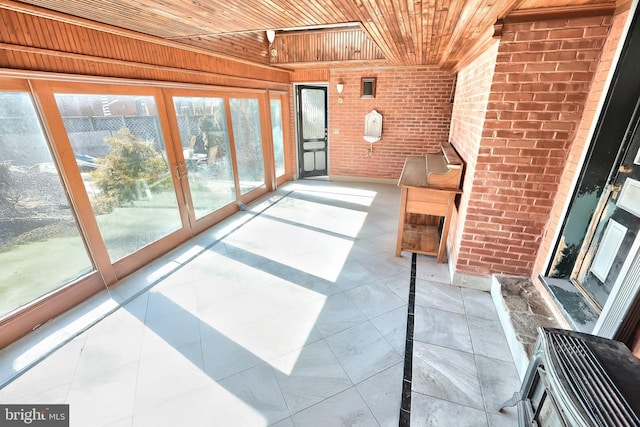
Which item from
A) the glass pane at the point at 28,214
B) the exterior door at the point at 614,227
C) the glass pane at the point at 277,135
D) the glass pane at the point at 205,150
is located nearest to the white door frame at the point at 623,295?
the exterior door at the point at 614,227

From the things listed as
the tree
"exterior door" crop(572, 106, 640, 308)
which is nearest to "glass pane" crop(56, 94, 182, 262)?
the tree

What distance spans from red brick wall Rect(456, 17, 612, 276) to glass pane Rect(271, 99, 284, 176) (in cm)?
442

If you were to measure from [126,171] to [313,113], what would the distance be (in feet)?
14.4

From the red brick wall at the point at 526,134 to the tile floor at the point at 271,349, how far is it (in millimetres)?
609

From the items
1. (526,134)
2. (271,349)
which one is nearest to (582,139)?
(526,134)

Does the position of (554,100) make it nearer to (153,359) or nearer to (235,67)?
(153,359)

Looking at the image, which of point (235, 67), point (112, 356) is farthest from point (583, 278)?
point (235, 67)

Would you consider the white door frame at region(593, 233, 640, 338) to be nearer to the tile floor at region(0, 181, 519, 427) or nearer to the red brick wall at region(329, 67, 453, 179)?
the tile floor at region(0, 181, 519, 427)

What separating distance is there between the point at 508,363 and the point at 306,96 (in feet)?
19.5

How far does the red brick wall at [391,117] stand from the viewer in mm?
5488

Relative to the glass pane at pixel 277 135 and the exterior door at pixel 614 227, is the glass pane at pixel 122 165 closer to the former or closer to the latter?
the glass pane at pixel 277 135

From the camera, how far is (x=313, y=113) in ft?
21.0

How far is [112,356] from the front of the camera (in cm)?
204

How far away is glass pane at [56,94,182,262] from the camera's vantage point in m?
2.50
